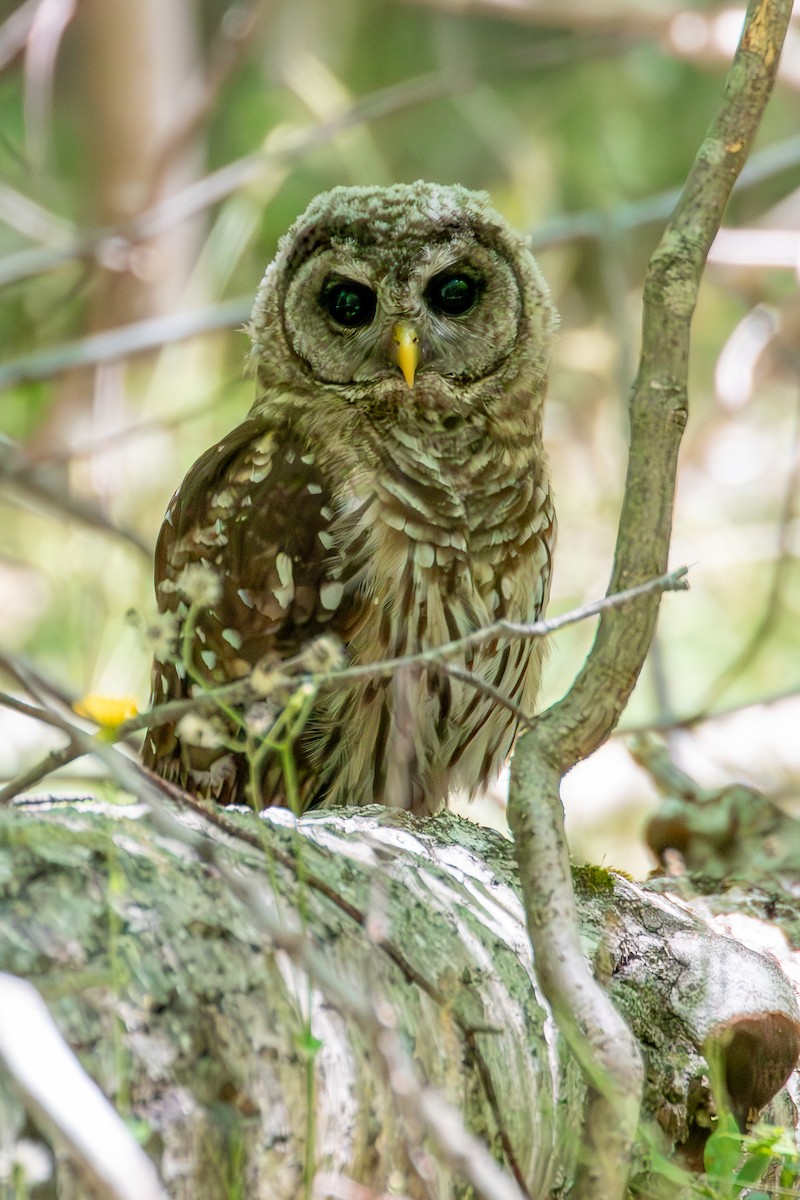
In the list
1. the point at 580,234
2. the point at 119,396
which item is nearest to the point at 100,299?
the point at 119,396

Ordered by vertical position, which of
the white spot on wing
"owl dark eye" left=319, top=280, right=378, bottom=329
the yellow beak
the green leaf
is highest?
"owl dark eye" left=319, top=280, right=378, bottom=329

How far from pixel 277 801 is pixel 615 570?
3.70 ft

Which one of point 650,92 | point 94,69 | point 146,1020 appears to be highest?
point 650,92

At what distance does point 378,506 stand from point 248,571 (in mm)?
269

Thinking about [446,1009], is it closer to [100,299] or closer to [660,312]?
[660,312]

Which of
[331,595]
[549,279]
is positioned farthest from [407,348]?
[549,279]

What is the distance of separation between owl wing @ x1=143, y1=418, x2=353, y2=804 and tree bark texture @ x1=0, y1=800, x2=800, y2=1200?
29.2 inches

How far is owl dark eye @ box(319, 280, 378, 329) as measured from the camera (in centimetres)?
283

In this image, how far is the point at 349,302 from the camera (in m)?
2.85

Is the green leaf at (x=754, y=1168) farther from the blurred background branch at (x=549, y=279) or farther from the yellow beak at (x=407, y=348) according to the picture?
the blurred background branch at (x=549, y=279)

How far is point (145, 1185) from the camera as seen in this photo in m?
0.96

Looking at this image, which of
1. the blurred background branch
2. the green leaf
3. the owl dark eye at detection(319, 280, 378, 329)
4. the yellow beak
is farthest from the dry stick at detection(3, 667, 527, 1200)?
the blurred background branch

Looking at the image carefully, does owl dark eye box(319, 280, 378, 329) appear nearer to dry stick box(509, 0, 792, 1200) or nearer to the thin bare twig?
dry stick box(509, 0, 792, 1200)

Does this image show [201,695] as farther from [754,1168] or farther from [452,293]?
[452,293]
